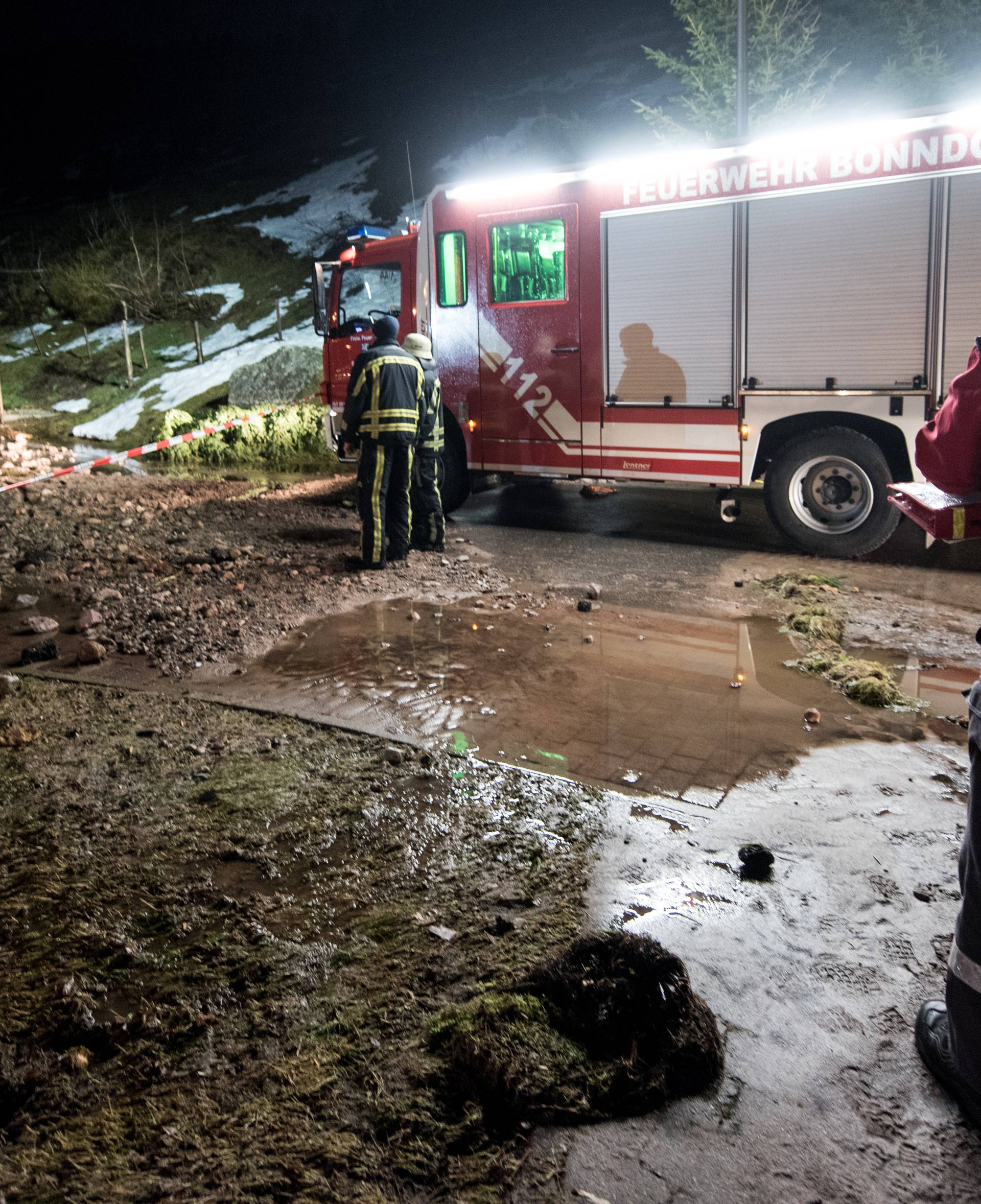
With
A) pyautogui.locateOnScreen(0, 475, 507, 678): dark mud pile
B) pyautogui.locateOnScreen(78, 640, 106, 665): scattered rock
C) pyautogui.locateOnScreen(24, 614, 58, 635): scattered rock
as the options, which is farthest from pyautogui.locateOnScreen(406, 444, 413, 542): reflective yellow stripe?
pyautogui.locateOnScreen(78, 640, 106, 665): scattered rock

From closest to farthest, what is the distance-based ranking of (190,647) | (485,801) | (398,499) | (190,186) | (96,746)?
(485,801) → (96,746) → (190,647) → (398,499) → (190,186)

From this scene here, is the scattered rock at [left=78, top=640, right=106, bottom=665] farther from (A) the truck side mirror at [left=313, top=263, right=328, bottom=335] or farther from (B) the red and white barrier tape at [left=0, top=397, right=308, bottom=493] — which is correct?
(B) the red and white barrier tape at [left=0, top=397, right=308, bottom=493]

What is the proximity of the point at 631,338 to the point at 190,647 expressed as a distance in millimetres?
5021

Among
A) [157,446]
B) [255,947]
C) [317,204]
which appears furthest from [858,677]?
[317,204]

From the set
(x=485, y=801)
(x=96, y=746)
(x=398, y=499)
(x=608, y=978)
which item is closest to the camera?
(x=608, y=978)

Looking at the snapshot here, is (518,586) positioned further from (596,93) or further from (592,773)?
(596,93)

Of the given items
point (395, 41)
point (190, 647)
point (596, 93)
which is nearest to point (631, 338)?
point (190, 647)

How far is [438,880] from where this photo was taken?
132 inches

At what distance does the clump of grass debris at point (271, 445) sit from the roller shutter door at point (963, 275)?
910cm

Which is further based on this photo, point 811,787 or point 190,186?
point 190,186

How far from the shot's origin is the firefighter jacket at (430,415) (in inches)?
326

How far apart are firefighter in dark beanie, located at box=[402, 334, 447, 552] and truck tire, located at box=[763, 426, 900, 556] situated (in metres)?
2.91

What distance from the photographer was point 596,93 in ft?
161

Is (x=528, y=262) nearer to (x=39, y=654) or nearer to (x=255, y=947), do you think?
(x=39, y=654)
